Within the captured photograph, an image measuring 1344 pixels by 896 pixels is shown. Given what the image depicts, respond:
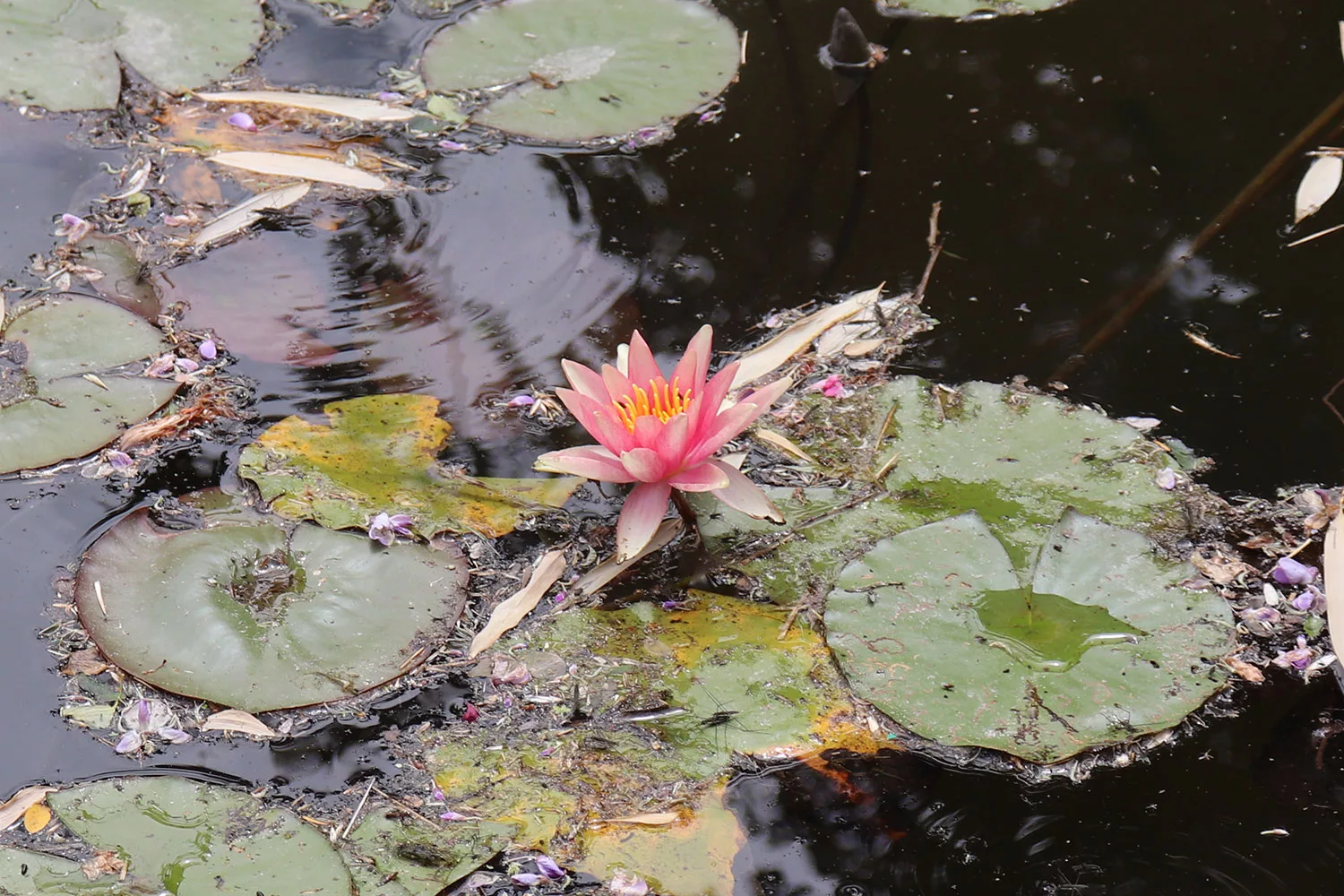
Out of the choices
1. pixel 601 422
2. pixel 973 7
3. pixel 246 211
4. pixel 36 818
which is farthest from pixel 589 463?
pixel 973 7

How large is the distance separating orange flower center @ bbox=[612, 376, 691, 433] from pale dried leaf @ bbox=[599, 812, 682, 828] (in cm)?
75

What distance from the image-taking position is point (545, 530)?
237 cm

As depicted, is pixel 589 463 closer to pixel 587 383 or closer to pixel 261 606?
pixel 587 383

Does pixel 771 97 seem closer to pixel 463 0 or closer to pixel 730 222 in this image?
pixel 730 222

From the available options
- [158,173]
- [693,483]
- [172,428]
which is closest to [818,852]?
[693,483]

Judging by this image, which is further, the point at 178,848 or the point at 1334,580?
the point at 1334,580

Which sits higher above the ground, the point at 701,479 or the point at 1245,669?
the point at 701,479

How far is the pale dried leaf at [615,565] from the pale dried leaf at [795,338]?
43 centimetres

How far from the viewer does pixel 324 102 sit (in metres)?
3.37

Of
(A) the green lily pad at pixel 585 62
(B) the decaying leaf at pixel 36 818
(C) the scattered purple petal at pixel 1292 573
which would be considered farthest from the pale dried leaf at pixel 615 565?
(A) the green lily pad at pixel 585 62

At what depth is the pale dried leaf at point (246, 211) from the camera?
9.82ft

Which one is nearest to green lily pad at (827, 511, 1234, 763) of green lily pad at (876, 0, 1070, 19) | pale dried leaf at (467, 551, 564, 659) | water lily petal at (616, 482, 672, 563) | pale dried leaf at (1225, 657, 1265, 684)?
pale dried leaf at (1225, 657, 1265, 684)

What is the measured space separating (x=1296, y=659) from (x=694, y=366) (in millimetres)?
1344

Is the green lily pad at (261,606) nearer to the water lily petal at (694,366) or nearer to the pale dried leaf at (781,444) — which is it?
the water lily petal at (694,366)
